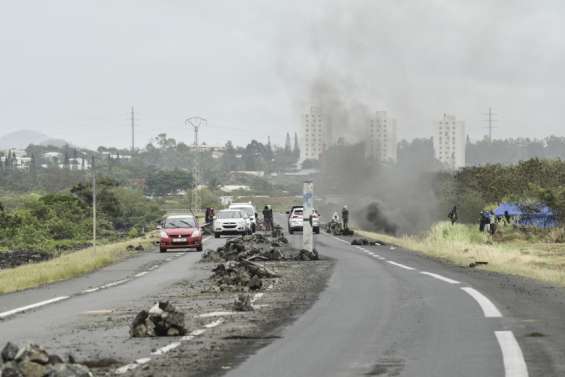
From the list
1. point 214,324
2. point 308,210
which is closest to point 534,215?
point 308,210

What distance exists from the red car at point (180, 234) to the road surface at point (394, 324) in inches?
756

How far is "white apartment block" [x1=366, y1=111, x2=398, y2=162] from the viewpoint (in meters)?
92.6

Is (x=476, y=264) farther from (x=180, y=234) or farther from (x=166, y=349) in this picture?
(x=166, y=349)

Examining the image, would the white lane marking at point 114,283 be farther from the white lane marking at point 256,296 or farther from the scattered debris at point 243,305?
the scattered debris at point 243,305

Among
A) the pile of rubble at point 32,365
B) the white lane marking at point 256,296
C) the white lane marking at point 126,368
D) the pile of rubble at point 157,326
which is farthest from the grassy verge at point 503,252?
the pile of rubble at point 32,365

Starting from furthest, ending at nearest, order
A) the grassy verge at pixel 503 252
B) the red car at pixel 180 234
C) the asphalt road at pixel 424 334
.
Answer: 1. the red car at pixel 180 234
2. the grassy verge at pixel 503 252
3. the asphalt road at pixel 424 334

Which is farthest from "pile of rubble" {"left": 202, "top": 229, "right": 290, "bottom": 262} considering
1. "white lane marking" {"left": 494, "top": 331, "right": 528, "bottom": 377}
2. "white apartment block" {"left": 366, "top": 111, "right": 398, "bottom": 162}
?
"white apartment block" {"left": 366, "top": 111, "right": 398, "bottom": 162}

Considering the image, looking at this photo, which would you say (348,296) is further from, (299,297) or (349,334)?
(349,334)

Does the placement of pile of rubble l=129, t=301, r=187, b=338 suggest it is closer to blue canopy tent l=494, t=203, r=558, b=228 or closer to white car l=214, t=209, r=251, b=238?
white car l=214, t=209, r=251, b=238

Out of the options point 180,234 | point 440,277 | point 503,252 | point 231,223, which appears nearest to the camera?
point 440,277

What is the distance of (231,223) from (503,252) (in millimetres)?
22746

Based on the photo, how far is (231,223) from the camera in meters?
65.0

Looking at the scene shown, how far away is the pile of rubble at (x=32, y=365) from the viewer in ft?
29.6

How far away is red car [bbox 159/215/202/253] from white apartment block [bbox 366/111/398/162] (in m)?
43.3
